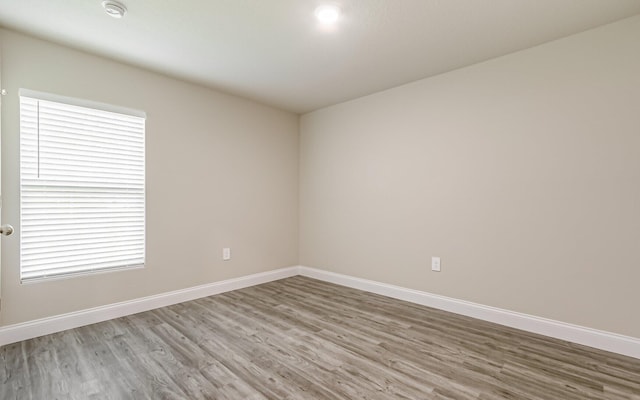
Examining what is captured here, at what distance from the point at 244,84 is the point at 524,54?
268 centimetres

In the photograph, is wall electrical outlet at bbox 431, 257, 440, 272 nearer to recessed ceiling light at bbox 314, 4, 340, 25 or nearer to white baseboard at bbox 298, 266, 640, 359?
white baseboard at bbox 298, 266, 640, 359

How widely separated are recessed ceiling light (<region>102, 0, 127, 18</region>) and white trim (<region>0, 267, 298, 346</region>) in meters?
2.38

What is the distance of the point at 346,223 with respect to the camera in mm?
3957

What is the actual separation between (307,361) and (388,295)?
5.40 ft

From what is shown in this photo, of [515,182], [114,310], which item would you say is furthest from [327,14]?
[114,310]

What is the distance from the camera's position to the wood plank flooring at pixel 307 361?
1.75m

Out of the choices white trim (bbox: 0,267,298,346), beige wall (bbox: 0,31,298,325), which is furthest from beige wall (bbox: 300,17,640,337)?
white trim (bbox: 0,267,298,346)

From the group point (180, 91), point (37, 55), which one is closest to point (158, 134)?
point (180, 91)

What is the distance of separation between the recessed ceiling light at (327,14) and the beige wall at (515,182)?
148 centimetres

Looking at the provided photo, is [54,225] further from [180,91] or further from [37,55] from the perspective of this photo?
[180,91]

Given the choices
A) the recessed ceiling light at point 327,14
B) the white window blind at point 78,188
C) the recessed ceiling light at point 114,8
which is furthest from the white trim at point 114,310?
the recessed ceiling light at point 327,14

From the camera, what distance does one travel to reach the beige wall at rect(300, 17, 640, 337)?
2215 millimetres

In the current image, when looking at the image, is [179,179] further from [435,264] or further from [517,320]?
[517,320]

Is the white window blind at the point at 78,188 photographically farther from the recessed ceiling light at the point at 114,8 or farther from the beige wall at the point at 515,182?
the beige wall at the point at 515,182
